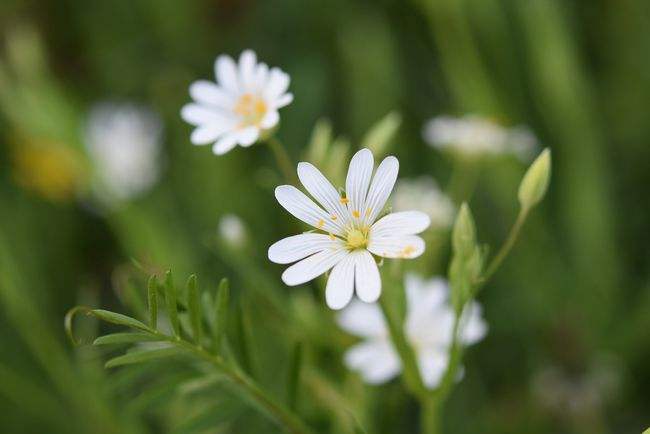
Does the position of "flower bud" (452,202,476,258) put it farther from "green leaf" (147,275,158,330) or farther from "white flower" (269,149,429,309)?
"green leaf" (147,275,158,330)

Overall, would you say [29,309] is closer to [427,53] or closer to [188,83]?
[188,83]

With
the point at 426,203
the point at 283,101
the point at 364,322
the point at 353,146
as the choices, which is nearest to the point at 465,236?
the point at 283,101

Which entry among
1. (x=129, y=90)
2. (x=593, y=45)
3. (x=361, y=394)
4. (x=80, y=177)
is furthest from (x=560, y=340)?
(x=129, y=90)

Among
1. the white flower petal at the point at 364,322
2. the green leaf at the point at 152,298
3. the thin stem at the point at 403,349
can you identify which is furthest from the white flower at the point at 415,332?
the green leaf at the point at 152,298

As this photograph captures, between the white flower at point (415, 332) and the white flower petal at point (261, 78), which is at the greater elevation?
the white flower petal at point (261, 78)

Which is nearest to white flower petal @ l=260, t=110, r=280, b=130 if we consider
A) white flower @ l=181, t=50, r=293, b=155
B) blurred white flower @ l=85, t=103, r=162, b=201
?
white flower @ l=181, t=50, r=293, b=155

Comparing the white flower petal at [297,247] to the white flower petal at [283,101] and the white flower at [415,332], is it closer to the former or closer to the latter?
the white flower petal at [283,101]
